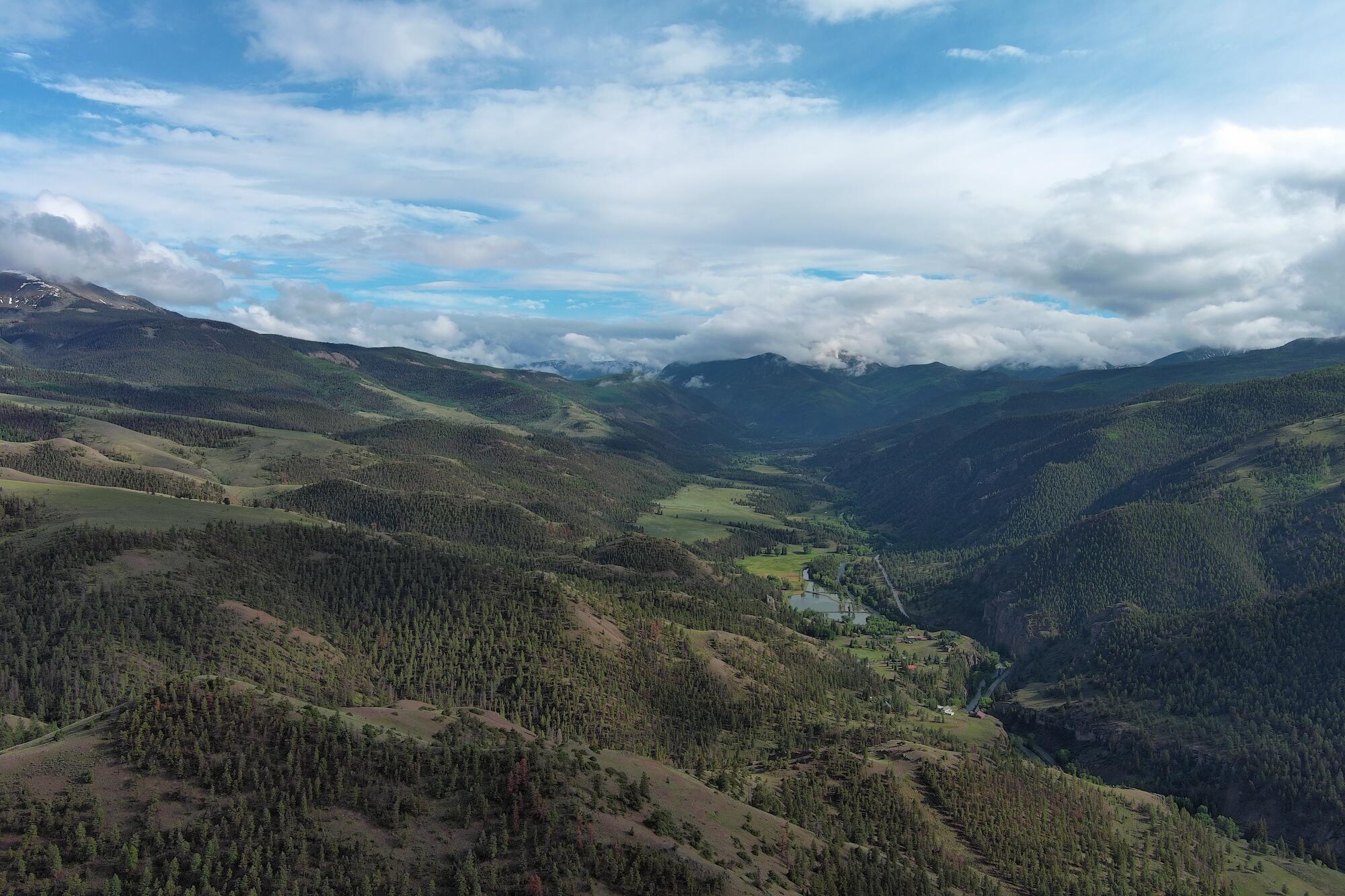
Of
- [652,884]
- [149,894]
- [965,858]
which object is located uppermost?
[149,894]

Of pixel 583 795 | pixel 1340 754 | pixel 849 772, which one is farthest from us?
pixel 1340 754

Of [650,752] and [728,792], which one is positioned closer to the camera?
[728,792]

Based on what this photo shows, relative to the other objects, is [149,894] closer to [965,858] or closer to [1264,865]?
[965,858]

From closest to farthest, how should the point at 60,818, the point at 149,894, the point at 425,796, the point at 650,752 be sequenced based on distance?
the point at 149,894, the point at 60,818, the point at 425,796, the point at 650,752

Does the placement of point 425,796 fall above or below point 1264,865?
above

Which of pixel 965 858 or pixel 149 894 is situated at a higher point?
pixel 149 894

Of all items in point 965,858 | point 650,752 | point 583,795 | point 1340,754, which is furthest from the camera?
point 1340,754

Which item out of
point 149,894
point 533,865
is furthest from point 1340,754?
point 149,894

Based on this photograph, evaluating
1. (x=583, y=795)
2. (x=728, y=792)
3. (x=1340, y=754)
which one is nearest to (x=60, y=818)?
(x=583, y=795)

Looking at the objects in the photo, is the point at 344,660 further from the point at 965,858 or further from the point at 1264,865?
the point at 1264,865
